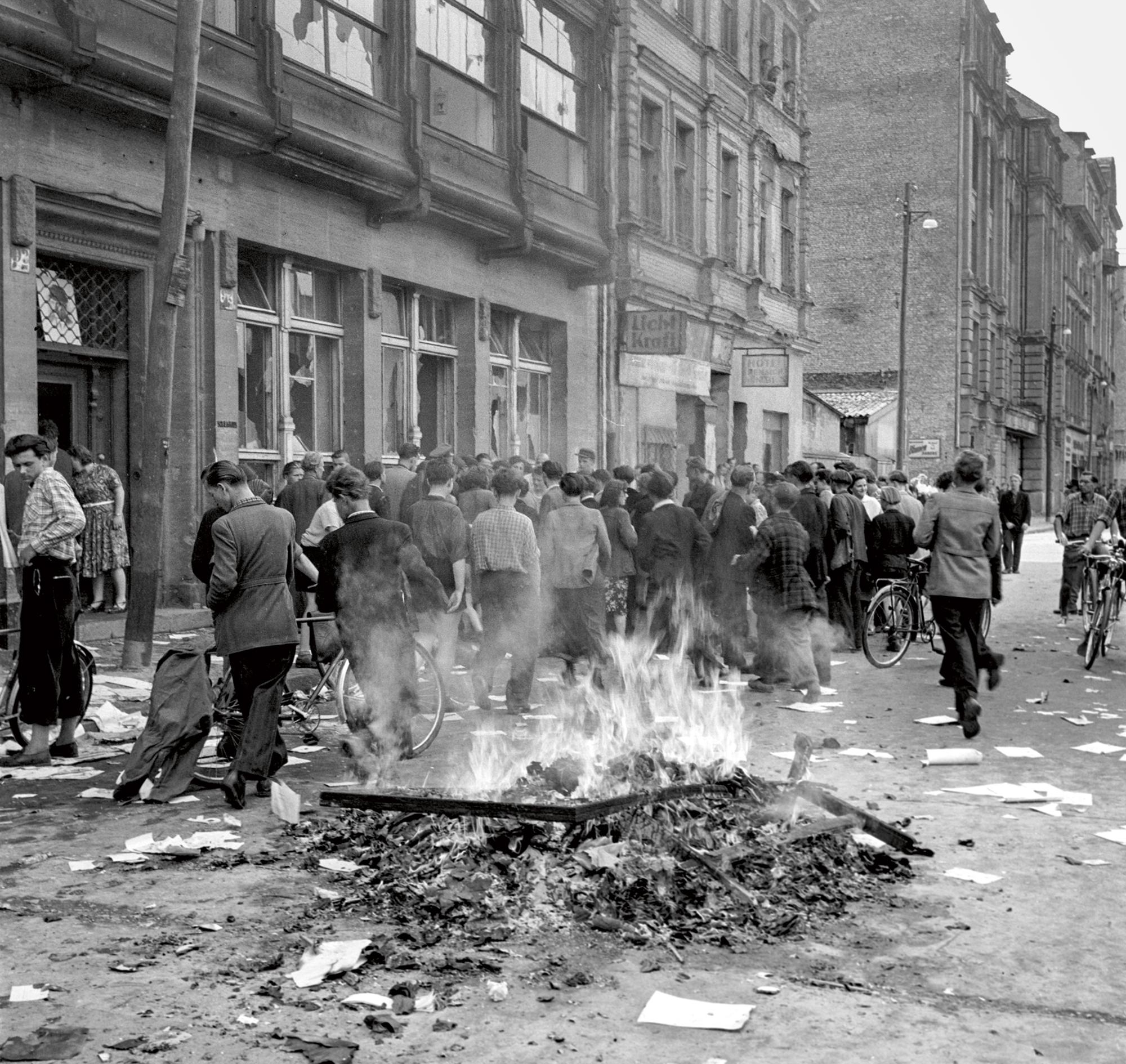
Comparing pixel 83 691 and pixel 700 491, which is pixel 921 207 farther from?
pixel 83 691

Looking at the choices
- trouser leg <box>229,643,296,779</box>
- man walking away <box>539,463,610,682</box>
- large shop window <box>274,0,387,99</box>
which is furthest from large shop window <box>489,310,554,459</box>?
trouser leg <box>229,643,296,779</box>

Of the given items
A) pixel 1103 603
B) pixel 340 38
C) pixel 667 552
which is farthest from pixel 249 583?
pixel 340 38

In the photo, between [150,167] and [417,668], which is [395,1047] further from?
[150,167]

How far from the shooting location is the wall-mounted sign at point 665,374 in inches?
1003

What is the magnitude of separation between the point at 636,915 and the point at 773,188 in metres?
29.5

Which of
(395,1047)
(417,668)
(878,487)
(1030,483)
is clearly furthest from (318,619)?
(1030,483)

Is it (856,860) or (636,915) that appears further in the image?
(856,860)

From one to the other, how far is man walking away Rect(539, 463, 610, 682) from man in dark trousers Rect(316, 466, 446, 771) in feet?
8.18

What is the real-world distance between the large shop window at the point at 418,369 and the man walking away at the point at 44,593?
10683 mm

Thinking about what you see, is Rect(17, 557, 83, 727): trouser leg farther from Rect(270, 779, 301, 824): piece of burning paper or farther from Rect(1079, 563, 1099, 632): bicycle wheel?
Rect(1079, 563, 1099, 632): bicycle wheel

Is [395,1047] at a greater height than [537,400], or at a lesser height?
lesser

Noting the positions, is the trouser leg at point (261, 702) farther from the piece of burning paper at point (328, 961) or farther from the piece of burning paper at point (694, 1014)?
the piece of burning paper at point (694, 1014)

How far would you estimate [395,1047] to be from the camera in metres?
4.16

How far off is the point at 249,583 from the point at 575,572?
3984mm
